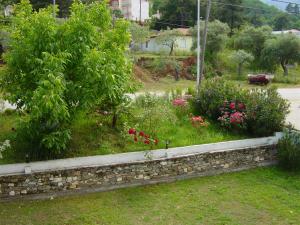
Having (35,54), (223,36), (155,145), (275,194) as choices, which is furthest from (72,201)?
(223,36)

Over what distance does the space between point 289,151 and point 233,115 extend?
1956 millimetres

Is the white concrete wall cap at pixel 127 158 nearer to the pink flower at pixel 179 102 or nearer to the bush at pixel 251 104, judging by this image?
the bush at pixel 251 104

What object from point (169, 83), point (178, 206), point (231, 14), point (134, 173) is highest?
point (231, 14)

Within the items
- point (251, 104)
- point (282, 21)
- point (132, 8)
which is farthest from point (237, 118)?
point (282, 21)

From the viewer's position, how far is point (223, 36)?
3409 centimetres

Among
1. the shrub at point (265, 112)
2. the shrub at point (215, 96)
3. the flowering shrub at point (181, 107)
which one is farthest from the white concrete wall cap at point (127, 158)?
the flowering shrub at point (181, 107)

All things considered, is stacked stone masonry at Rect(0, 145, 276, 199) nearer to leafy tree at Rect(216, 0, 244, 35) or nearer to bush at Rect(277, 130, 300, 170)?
bush at Rect(277, 130, 300, 170)

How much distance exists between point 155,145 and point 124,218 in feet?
9.04

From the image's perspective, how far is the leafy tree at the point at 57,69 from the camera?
8836mm

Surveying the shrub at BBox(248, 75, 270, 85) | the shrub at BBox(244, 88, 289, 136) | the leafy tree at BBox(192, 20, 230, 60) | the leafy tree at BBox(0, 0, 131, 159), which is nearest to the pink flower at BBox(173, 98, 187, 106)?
the shrub at BBox(244, 88, 289, 136)

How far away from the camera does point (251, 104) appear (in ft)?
39.9

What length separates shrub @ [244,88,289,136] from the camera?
11758 millimetres

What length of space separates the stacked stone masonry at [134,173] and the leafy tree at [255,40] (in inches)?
1097

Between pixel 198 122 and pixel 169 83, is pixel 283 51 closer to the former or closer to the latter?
pixel 169 83
